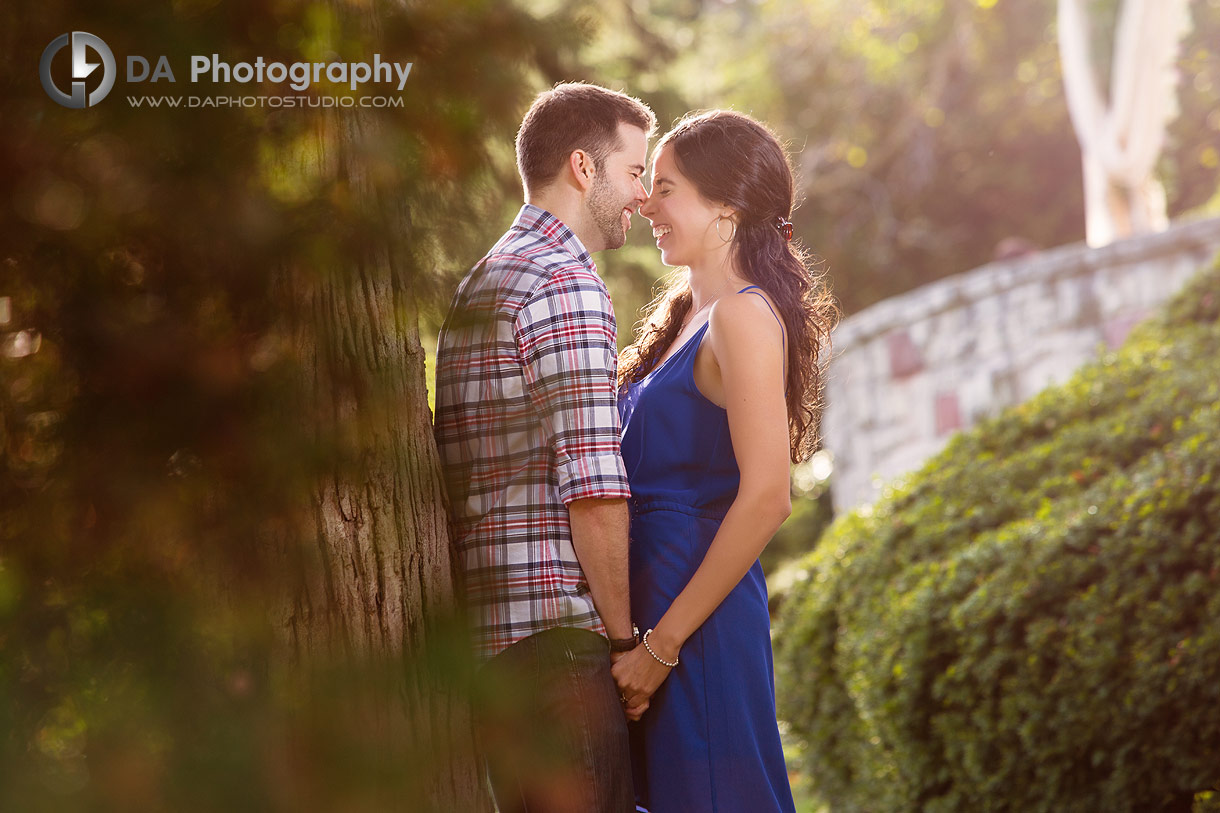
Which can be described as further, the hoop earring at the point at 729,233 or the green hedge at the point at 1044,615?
the green hedge at the point at 1044,615

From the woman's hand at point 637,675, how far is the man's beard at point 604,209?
0.77 metres

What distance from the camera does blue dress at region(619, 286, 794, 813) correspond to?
88.7 inches

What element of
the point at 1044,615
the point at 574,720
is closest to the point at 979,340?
the point at 1044,615

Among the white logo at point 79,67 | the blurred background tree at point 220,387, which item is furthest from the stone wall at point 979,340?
the white logo at point 79,67

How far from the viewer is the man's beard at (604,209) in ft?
7.39

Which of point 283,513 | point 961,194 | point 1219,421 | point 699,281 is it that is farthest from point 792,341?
point 961,194

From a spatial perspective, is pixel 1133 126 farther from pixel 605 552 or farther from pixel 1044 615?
pixel 605 552

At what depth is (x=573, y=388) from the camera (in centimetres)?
200

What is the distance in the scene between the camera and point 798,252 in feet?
→ 8.70

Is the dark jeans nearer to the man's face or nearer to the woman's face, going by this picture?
the man's face

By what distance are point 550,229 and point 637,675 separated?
817 mm

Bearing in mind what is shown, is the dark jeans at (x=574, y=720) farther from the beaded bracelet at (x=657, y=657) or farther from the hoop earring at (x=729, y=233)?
the hoop earring at (x=729, y=233)

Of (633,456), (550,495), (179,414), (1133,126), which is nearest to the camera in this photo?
(179,414)

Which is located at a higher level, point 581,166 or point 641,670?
point 581,166
